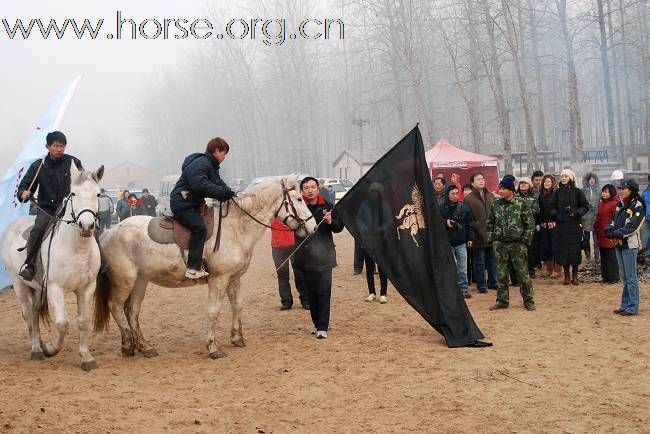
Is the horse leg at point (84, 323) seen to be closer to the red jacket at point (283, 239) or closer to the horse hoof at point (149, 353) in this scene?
the horse hoof at point (149, 353)

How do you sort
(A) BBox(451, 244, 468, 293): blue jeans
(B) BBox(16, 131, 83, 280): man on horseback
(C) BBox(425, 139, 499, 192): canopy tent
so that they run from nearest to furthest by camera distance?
(B) BBox(16, 131, 83, 280): man on horseback
(A) BBox(451, 244, 468, 293): blue jeans
(C) BBox(425, 139, 499, 192): canopy tent

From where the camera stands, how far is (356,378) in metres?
6.66

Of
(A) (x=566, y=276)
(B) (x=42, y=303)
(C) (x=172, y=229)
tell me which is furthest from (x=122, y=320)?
(A) (x=566, y=276)

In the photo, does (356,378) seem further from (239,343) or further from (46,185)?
(46,185)

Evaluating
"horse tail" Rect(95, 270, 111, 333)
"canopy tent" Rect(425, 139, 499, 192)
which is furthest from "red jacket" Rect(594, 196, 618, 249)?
"canopy tent" Rect(425, 139, 499, 192)

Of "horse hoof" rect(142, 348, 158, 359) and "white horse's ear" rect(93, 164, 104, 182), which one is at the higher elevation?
"white horse's ear" rect(93, 164, 104, 182)

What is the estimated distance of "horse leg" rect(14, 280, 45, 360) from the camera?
25.9ft

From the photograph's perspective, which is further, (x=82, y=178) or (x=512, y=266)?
A: (x=512, y=266)

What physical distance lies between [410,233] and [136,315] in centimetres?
350

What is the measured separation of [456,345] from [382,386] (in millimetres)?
1683

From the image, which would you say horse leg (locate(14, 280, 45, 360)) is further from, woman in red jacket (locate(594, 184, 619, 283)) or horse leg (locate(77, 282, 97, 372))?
woman in red jacket (locate(594, 184, 619, 283))

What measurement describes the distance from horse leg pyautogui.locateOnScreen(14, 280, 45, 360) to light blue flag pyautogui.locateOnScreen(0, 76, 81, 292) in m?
3.01

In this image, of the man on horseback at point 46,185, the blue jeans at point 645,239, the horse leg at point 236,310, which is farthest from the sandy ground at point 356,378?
the blue jeans at point 645,239

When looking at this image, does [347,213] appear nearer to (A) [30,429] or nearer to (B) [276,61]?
(A) [30,429]
